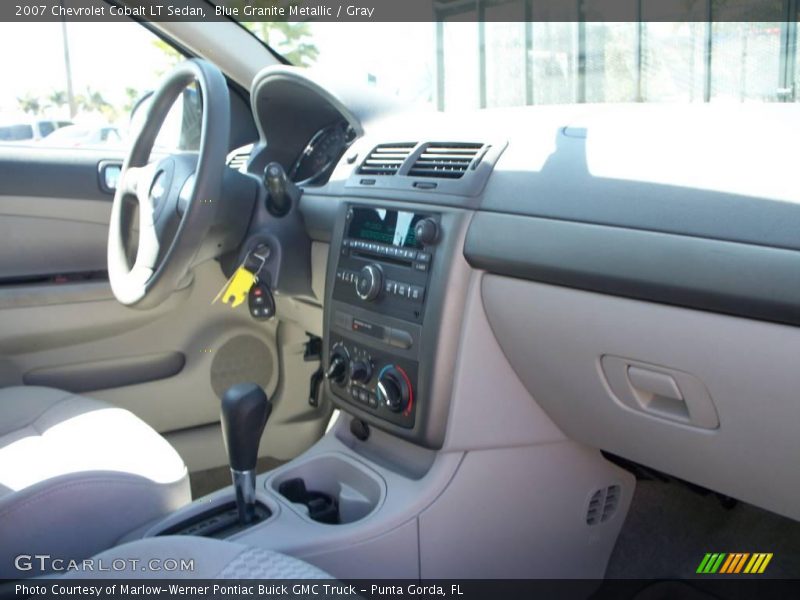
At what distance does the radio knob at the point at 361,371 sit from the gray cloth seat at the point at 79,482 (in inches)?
13.5

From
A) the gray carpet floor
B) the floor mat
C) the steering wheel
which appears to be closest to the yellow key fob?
the steering wheel

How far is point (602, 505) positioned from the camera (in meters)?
1.61

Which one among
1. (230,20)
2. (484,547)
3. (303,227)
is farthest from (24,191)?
(484,547)

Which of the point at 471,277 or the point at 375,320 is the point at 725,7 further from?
the point at 375,320

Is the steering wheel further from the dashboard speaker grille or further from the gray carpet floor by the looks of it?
the gray carpet floor

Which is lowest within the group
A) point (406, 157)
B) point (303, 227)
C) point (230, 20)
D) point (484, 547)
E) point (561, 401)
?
point (484, 547)

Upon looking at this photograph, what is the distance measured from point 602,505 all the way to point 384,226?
→ 69 centimetres

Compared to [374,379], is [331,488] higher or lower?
lower

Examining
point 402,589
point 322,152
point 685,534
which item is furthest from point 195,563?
point 322,152

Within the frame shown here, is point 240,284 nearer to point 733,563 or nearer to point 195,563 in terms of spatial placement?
point 195,563

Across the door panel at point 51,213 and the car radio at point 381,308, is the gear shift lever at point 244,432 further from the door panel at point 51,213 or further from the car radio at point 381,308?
the door panel at point 51,213

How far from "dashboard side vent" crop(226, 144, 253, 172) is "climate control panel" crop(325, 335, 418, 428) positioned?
27.7 inches

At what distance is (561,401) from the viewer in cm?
135

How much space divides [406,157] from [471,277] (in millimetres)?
296
